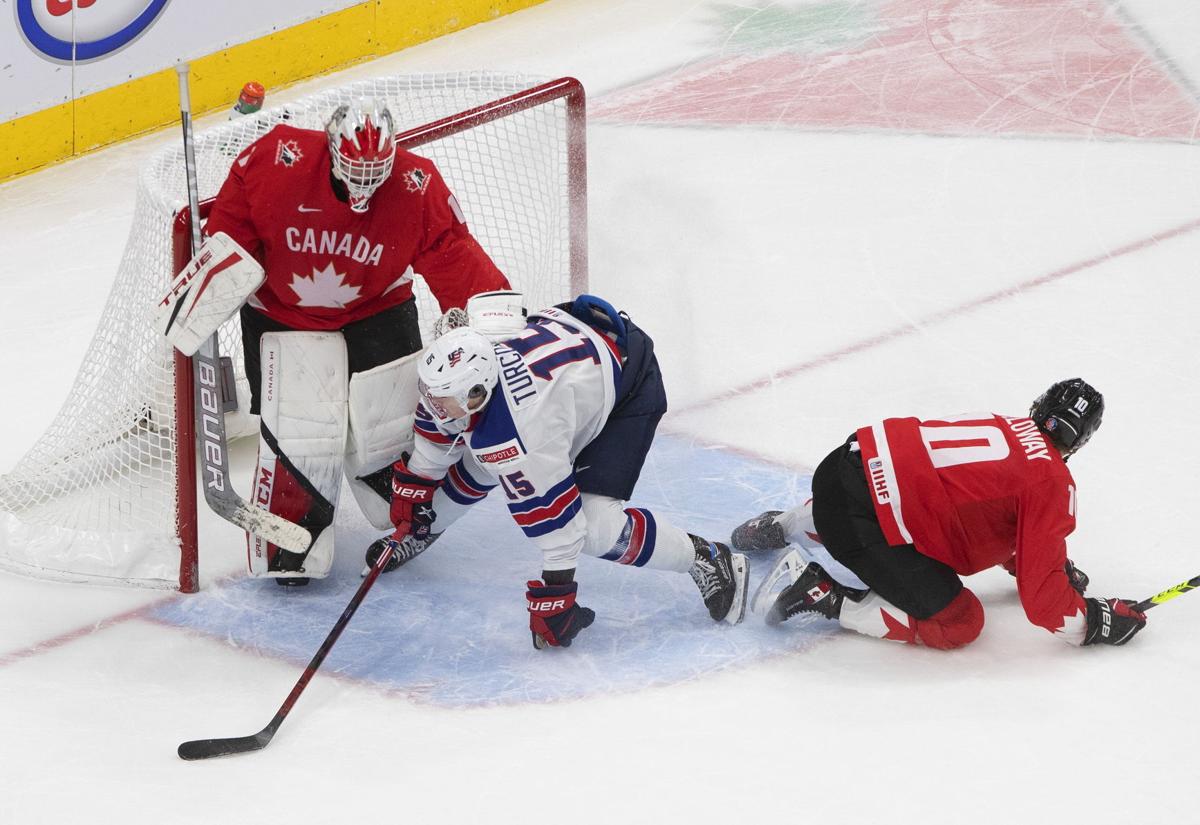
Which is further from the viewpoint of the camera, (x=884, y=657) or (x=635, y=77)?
(x=635, y=77)

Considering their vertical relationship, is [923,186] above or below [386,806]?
above

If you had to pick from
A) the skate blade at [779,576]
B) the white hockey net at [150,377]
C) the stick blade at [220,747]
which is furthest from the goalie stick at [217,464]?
the skate blade at [779,576]

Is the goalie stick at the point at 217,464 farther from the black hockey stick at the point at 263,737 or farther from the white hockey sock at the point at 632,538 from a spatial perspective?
the white hockey sock at the point at 632,538

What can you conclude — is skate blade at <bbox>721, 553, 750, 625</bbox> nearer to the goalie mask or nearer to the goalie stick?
the goalie stick

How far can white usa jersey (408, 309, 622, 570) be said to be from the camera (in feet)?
9.33

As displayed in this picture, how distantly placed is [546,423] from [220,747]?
0.84 meters

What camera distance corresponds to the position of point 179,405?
3.19 m

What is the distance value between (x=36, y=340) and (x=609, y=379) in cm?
245

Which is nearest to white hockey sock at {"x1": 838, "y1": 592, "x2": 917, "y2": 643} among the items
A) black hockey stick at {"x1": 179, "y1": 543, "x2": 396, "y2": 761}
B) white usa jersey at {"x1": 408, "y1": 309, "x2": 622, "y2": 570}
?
white usa jersey at {"x1": 408, "y1": 309, "x2": 622, "y2": 570}

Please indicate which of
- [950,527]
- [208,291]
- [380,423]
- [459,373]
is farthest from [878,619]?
[208,291]

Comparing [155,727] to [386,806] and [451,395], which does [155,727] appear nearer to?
[386,806]

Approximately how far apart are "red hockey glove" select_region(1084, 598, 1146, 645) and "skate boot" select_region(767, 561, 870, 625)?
0.44 metres

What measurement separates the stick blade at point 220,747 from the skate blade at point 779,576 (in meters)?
1.04

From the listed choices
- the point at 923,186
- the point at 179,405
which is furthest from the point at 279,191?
the point at 923,186
